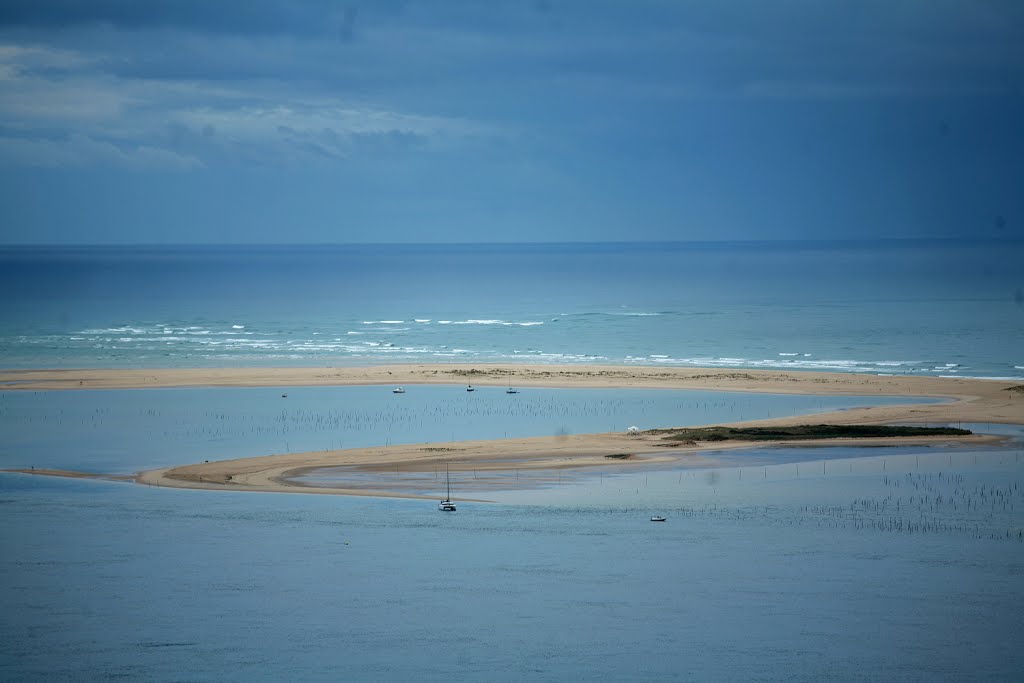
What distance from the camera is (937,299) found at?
142 m

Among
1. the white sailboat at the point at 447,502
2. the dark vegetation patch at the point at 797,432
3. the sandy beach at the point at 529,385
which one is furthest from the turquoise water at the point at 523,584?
the dark vegetation patch at the point at 797,432

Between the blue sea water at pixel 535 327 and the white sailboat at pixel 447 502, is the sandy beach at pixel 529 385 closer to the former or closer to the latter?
the white sailboat at pixel 447 502

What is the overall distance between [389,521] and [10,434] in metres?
22.2

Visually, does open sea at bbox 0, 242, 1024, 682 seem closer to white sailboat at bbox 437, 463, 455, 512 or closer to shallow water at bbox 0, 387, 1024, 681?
shallow water at bbox 0, 387, 1024, 681

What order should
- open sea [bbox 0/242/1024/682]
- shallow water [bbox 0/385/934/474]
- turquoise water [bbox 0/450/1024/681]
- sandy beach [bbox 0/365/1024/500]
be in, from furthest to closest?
shallow water [bbox 0/385/934/474] → sandy beach [bbox 0/365/1024/500] → open sea [bbox 0/242/1024/682] → turquoise water [bbox 0/450/1024/681]

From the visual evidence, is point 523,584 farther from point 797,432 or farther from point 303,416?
point 303,416

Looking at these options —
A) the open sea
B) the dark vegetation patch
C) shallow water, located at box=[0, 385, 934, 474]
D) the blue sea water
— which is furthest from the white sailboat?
the blue sea water

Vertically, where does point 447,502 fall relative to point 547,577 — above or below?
above

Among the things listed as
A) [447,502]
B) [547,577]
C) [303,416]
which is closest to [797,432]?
[447,502]

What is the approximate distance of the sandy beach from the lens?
4362 centimetres

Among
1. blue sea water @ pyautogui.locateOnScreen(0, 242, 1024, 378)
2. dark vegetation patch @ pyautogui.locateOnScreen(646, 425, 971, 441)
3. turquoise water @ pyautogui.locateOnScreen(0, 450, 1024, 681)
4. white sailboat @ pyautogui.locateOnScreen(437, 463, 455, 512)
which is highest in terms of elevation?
blue sea water @ pyautogui.locateOnScreen(0, 242, 1024, 378)

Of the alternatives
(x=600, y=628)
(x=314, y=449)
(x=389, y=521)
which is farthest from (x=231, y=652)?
(x=314, y=449)

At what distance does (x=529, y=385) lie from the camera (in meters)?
68.2

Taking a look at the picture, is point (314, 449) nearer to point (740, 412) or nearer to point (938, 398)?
point (740, 412)
